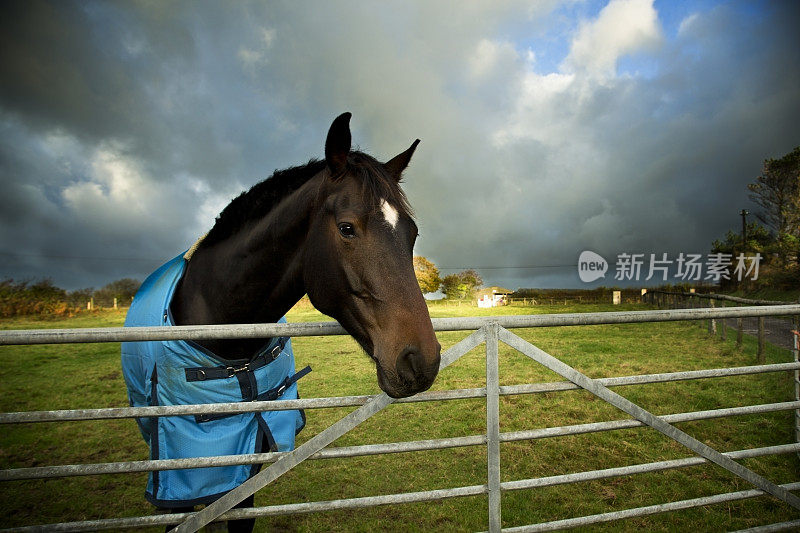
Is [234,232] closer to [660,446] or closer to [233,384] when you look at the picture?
[233,384]

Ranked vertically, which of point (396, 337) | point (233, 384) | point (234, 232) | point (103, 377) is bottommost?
point (103, 377)

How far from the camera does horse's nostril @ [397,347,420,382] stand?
160 cm

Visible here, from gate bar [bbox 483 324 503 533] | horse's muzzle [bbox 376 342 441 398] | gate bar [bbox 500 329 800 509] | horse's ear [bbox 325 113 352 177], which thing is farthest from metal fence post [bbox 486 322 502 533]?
horse's ear [bbox 325 113 352 177]

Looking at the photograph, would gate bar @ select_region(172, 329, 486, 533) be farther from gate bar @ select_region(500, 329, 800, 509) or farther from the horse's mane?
the horse's mane

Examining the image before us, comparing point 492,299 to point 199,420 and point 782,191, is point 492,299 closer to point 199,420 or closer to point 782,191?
point 782,191

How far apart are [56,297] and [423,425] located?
1165 inches

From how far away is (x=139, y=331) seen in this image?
1896mm

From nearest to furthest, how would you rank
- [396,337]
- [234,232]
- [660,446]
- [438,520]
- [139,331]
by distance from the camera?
[396,337] < [139,331] < [234,232] < [438,520] < [660,446]

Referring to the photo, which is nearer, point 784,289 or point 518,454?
point 518,454

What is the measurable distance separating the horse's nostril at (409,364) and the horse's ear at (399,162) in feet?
3.81

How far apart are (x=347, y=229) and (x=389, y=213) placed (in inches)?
8.7

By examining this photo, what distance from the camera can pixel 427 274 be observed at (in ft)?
180

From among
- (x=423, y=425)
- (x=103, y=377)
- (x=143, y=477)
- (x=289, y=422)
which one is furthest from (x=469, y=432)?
(x=103, y=377)

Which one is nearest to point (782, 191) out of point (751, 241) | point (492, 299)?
point (751, 241)
